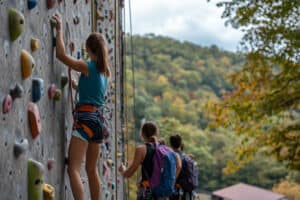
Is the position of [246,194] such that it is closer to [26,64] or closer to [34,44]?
[34,44]

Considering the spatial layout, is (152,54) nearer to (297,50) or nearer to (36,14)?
(297,50)

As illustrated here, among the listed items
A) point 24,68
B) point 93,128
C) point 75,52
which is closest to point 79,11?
point 75,52

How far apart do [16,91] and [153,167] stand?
6.49 ft

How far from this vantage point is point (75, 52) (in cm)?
516

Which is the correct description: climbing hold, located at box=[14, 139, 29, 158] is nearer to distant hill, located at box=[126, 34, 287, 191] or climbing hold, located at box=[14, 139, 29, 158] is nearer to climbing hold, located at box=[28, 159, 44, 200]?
climbing hold, located at box=[28, 159, 44, 200]

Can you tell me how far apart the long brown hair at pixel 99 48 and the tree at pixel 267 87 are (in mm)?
6111

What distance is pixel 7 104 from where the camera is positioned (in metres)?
3.12

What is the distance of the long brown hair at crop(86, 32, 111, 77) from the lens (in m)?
4.25

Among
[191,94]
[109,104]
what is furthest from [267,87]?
[191,94]

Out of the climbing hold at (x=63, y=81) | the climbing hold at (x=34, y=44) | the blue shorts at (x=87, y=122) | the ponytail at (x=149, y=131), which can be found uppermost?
the climbing hold at (x=34, y=44)

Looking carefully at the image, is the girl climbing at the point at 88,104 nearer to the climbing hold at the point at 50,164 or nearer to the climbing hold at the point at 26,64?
the climbing hold at the point at 50,164

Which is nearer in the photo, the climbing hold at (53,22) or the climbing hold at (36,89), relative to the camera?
the climbing hold at (36,89)

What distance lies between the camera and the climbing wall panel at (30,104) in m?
3.15

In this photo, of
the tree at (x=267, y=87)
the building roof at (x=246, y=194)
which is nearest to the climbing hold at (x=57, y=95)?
the tree at (x=267, y=87)
